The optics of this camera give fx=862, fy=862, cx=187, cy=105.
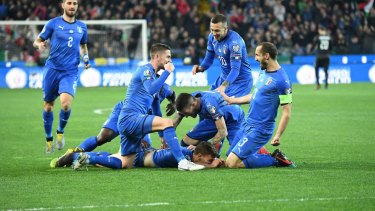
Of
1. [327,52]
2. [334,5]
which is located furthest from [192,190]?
[334,5]

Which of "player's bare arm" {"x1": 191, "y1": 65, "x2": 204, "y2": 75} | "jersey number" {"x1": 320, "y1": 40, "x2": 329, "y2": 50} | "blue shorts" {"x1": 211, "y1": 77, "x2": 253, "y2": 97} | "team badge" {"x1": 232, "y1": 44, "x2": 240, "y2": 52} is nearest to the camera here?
"team badge" {"x1": 232, "y1": 44, "x2": 240, "y2": 52}

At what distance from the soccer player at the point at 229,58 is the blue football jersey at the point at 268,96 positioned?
59.1 inches

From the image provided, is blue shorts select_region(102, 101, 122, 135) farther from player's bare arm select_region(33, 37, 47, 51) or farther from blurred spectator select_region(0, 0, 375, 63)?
blurred spectator select_region(0, 0, 375, 63)

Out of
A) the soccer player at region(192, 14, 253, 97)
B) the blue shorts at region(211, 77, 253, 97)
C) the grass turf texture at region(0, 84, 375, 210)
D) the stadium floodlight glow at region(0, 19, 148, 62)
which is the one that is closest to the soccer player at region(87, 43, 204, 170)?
the grass turf texture at region(0, 84, 375, 210)

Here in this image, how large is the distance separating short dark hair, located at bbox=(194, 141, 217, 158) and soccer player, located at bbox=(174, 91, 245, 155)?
0.20m

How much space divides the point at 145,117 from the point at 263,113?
4.94 feet

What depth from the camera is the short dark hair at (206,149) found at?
36.1 feet

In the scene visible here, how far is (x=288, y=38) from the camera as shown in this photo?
3522 cm

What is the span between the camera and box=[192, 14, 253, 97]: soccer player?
12.8 meters

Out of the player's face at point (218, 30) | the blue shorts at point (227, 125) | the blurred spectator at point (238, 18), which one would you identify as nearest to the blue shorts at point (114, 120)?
the blue shorts at point (227, 125)

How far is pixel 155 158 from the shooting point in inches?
436

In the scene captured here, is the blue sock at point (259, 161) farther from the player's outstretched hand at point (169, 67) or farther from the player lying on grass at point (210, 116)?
the player's outstretched hand at point (169, 67)

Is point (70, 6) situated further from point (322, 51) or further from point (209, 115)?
point (322, 51)

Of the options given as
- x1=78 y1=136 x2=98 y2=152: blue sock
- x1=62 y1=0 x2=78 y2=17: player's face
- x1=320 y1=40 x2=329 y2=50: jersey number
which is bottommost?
x1=78 y1=136 x2=98 y2=152: blue sock
